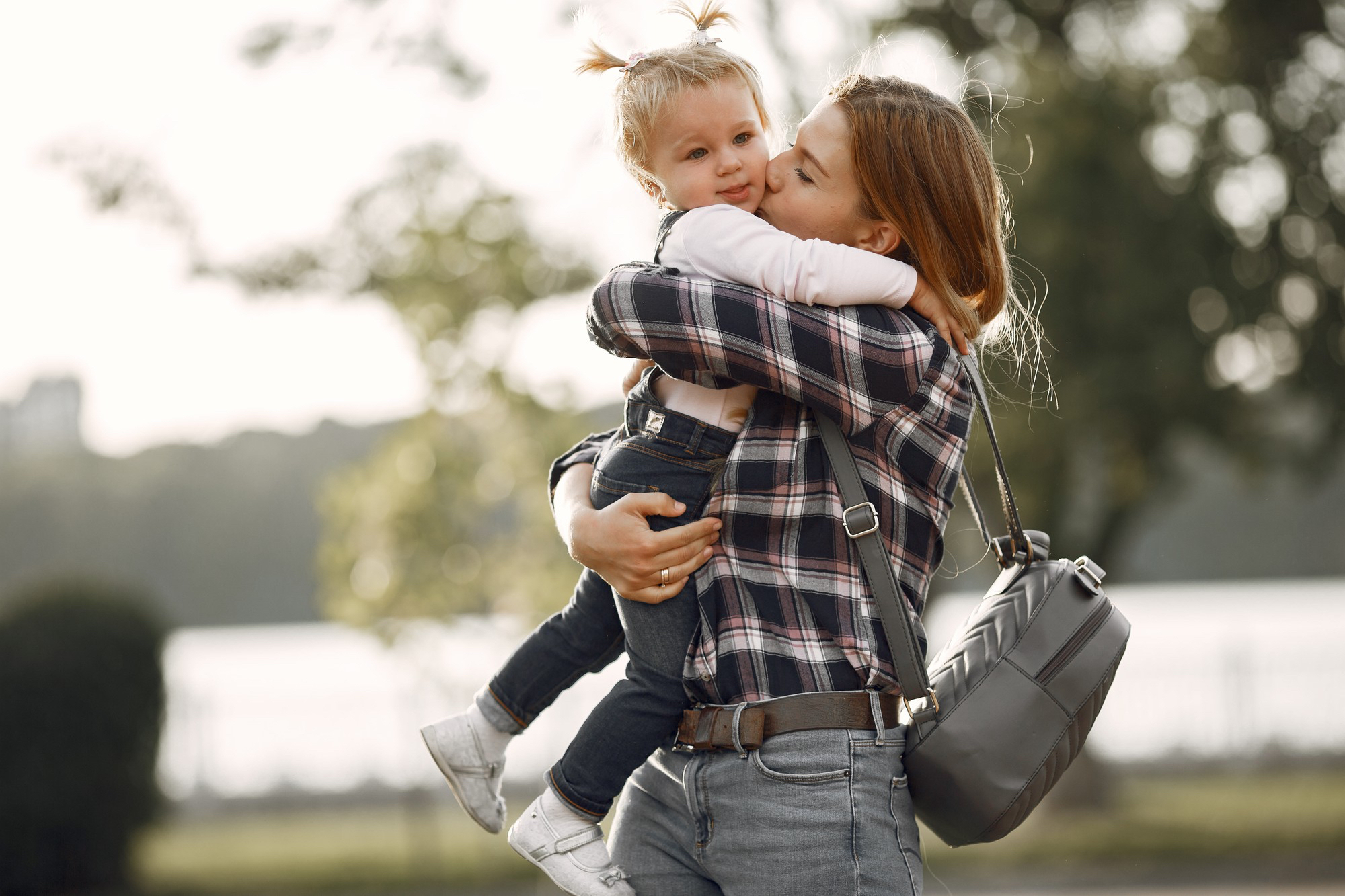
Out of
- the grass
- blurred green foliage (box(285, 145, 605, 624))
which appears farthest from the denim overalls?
the grass

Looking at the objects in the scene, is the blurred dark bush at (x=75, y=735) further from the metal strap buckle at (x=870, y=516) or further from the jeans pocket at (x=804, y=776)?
the metal strap buckle at (x=870, y=516)

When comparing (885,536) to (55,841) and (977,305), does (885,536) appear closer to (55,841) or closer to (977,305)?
(977,305)

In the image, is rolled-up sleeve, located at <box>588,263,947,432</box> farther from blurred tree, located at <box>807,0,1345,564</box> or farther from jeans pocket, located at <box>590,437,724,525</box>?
blurred tree, located at <box>807,0,1345,564</box>

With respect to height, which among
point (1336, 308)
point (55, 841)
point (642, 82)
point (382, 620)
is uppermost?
point (642, 82)

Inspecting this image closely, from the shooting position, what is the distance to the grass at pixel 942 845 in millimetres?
7062

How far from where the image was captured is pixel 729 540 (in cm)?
153

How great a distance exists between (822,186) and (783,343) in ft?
0.90

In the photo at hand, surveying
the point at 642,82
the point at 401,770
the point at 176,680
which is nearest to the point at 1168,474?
the point at 401,770

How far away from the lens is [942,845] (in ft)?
26.0

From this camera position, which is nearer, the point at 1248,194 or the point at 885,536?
the point at 885,536

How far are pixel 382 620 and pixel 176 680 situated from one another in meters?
2.07

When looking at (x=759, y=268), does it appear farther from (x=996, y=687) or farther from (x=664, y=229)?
(x=996, y=687)

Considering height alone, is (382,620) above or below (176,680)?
above

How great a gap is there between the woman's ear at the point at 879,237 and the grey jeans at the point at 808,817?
0.60 m
